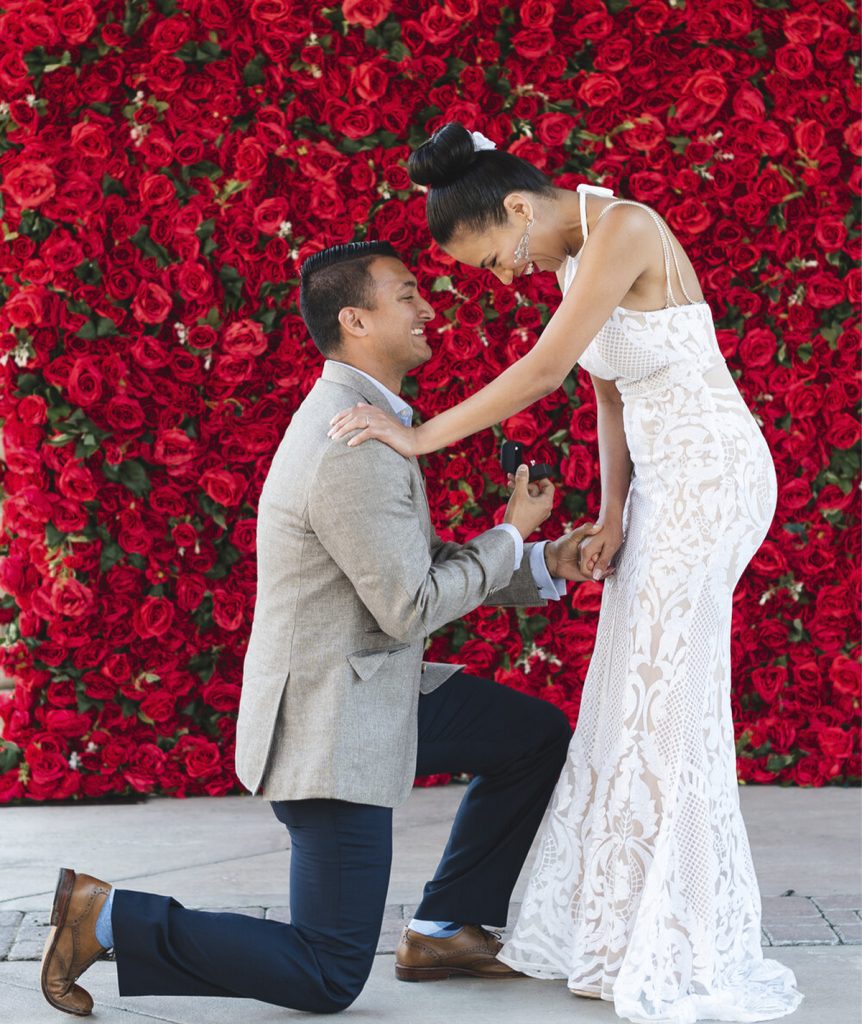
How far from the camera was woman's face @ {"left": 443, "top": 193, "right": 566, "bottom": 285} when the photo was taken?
2951mm

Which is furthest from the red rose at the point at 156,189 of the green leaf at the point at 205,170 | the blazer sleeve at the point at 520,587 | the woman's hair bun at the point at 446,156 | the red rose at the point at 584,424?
the blazer sleeve at the point at 520,587

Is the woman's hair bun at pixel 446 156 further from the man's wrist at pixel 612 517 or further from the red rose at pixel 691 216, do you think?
the red rose at pixel 691 216

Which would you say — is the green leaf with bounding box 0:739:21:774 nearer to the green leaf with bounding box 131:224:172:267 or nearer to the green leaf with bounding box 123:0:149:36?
the green leaf with bounding box 131:224:172:267

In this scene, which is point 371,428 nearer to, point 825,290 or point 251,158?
point 251,158

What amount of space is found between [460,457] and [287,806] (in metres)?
2.24

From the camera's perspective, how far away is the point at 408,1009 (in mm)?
2912

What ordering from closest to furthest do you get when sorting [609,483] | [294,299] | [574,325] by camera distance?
1. [574,325]
2. [609,483]
3. [294,299]

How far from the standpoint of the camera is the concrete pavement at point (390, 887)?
289cm

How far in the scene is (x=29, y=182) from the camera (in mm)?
4652

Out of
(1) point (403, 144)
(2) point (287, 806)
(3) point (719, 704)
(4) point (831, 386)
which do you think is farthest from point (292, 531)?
(4) point (831, 386)

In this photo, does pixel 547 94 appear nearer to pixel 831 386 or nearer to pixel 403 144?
pixel 403 144

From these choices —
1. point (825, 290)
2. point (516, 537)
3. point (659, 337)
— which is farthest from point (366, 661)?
point (825, 290)

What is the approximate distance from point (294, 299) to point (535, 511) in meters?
2.09

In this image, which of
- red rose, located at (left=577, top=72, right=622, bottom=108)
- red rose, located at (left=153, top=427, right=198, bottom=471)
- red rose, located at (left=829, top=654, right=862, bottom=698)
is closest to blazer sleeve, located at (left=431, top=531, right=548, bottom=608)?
red rose, located at (left=153, top=427, right=198, bottom=471)
